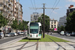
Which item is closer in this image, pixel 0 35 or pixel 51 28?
pixel 0 35

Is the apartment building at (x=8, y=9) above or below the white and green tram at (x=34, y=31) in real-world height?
above

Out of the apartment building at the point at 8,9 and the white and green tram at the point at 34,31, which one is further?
the apartment building at the point at 8,9

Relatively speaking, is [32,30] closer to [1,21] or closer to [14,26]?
[1,21]

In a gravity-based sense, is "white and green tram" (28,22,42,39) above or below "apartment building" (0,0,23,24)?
below

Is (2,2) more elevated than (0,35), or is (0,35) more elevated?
(2,2)

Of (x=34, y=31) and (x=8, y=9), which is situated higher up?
(x=8, y=9)

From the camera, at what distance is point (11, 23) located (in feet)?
261

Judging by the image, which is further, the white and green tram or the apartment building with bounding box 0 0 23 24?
the apartment building with bounding box 0 0 23 24

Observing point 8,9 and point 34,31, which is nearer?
point 34,31

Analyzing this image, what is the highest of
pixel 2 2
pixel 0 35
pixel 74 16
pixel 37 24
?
pixel 2 2

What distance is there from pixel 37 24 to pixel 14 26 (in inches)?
2126

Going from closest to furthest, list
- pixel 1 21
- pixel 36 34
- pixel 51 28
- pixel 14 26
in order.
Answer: pixel 36 34, pixel 1 21, pixel 14 26, pixel 51 28

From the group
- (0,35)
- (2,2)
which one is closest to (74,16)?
(2,2)

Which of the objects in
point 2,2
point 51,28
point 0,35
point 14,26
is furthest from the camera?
point 51,28
